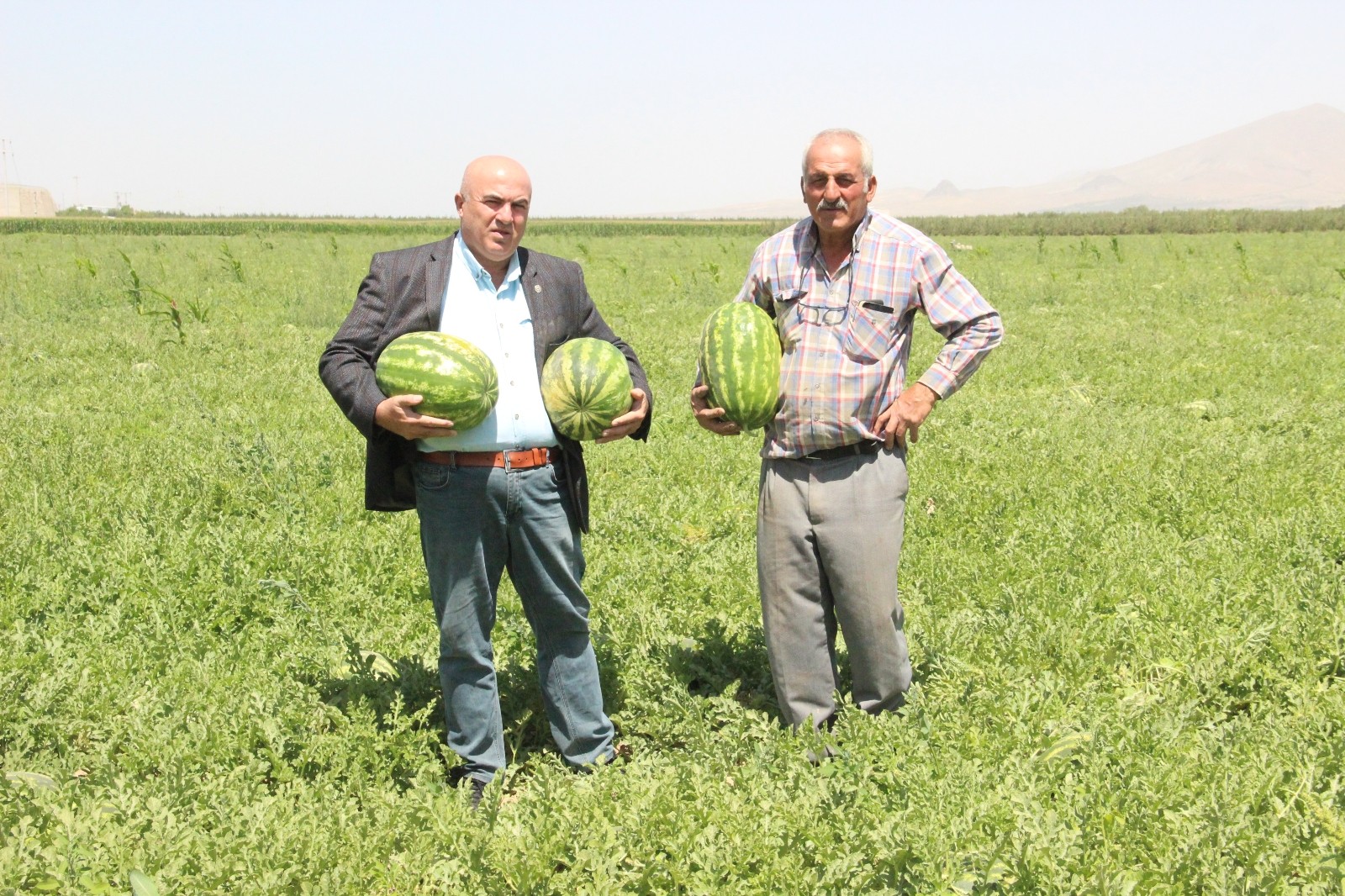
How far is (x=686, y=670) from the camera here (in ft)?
15.6

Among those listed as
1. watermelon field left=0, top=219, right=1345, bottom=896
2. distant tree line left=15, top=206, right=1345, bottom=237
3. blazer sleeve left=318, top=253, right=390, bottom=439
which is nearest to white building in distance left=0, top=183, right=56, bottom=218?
distant tree line left=15, top=206, right=1345, bottom=237

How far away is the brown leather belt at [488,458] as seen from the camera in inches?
147

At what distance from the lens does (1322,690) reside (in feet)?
14.3

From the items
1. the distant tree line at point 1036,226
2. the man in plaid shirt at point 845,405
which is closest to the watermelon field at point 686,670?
the man in plaid shirt at point 845,405

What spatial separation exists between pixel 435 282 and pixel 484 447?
24.7 inches

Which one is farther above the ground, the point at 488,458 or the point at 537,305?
the point at 537,305

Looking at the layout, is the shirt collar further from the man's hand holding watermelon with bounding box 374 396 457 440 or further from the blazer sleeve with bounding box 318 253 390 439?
the man's hand holding watermelon with bounding box 374 396 457 440

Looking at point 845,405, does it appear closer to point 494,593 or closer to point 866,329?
point 866,329

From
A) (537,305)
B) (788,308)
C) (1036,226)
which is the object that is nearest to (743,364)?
(788,308)

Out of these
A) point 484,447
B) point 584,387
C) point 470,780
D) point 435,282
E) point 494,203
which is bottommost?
point 470,780

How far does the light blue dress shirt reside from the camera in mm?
3721

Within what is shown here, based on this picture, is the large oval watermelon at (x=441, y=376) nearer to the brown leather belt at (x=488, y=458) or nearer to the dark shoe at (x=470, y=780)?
the brown leather belt at (x=488, y=458)

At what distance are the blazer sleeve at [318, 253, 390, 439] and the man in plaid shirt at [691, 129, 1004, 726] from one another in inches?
49.0

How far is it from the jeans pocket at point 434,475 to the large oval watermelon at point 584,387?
17.0 inches
